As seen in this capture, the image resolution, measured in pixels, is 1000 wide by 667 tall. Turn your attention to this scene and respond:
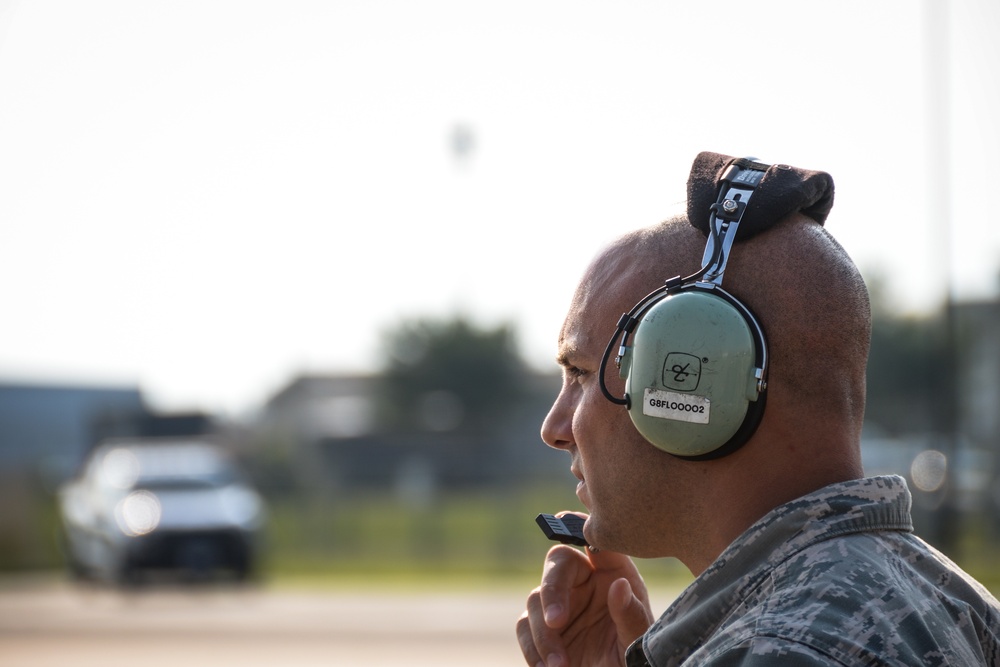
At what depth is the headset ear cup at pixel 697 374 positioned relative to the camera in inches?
64.7

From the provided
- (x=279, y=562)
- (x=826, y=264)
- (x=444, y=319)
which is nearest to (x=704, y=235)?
(x=826, y=264)

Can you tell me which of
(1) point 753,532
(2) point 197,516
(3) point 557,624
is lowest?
(2) point 197,516

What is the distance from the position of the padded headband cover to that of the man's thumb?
613mm

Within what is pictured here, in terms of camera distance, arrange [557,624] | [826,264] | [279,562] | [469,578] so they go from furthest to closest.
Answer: [279,562] → [469,578] → [557,624] → [826,264]

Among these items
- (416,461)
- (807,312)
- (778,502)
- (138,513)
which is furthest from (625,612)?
(416,461)

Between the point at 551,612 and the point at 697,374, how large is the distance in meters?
0.62

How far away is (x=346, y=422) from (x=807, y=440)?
6667 centimetres

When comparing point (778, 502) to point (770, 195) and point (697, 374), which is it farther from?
point (770, 195)

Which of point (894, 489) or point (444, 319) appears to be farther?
point (444, 319)

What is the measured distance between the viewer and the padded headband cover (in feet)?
5.61

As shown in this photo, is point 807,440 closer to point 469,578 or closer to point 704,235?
point 704,235

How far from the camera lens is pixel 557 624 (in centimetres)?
210

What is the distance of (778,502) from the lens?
5.37 feet

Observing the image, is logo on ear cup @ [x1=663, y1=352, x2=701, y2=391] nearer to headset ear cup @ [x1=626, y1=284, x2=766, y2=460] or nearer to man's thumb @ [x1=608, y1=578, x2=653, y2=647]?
headset ear cup @ [x1=626, y1=284, x2=766, y2=460]
